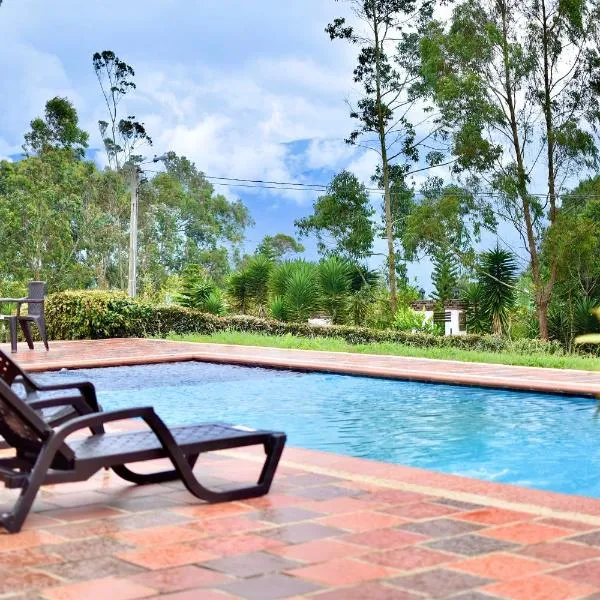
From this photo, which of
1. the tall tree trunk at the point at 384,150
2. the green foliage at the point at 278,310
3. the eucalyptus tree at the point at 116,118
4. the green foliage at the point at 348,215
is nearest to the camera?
the green foliage at the point at 278,310

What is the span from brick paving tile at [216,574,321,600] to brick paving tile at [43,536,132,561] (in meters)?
0.61

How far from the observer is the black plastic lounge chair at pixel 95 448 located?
367cm

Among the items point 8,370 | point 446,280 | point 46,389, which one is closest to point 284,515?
point 46,389

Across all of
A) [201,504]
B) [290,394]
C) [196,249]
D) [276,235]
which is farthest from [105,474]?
[276,235]

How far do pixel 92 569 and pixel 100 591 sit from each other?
0.26 metres

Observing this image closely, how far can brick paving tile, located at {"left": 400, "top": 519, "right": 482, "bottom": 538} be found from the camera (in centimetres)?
362

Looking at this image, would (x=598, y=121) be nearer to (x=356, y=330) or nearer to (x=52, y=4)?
(x=356, y=330)

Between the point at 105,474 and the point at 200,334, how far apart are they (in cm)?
1354

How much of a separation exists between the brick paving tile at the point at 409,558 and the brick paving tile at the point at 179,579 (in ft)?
1.81

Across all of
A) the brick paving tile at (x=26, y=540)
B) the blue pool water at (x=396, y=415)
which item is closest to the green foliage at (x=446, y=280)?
the blue pool water at (x=396, y=415)

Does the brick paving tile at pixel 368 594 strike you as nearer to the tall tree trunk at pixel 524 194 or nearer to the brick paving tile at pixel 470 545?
the brick paving tile at pixel 470 545

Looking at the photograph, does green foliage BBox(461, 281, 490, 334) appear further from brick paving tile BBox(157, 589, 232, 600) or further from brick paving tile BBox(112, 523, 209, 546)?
brick paving tile BBox(157, 589, 232, 600)

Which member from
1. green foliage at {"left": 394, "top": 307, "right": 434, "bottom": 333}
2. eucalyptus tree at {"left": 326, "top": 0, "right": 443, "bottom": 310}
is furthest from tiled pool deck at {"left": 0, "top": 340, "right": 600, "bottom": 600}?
eucalyptus tree at {"left": 326, "top": 0, "right": 443, "bottom": 310}

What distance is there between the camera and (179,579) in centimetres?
303
